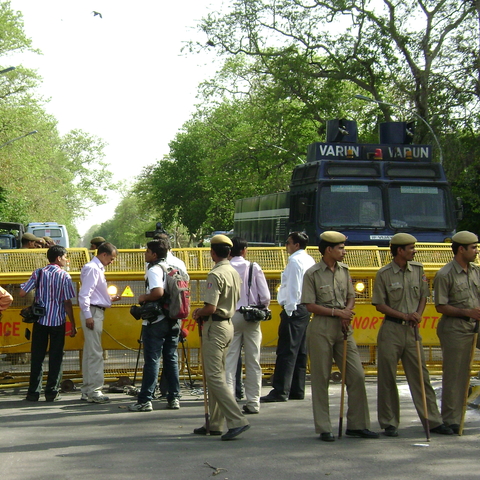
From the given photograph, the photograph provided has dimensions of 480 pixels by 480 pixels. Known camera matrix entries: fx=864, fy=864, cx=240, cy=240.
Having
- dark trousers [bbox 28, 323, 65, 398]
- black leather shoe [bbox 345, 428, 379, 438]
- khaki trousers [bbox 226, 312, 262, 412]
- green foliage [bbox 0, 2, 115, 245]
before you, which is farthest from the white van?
black leather shoe [bbox 345, 428, 379, 438]

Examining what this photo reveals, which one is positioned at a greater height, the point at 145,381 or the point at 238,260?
the point at 238,260

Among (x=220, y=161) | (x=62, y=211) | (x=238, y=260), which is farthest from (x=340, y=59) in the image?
(x=62, y=211)

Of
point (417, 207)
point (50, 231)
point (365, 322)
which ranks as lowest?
point (365, 322)

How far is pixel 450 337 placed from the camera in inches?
296

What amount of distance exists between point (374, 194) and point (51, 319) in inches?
328

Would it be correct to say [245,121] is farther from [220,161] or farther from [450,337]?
[450,337]

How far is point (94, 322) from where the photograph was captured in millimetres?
9344

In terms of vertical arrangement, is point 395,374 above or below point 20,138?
below

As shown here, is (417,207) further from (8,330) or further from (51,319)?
(51,319)

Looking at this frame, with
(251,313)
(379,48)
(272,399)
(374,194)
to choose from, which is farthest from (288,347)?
(379,48)

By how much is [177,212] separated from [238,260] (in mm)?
67980

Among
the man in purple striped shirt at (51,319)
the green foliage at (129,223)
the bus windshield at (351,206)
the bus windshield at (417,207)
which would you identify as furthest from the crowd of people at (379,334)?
the green foliage at (129,223)

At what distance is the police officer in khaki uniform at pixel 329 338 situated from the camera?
7203mm

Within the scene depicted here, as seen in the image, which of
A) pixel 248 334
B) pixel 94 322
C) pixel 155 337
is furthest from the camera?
pixel 94 322
